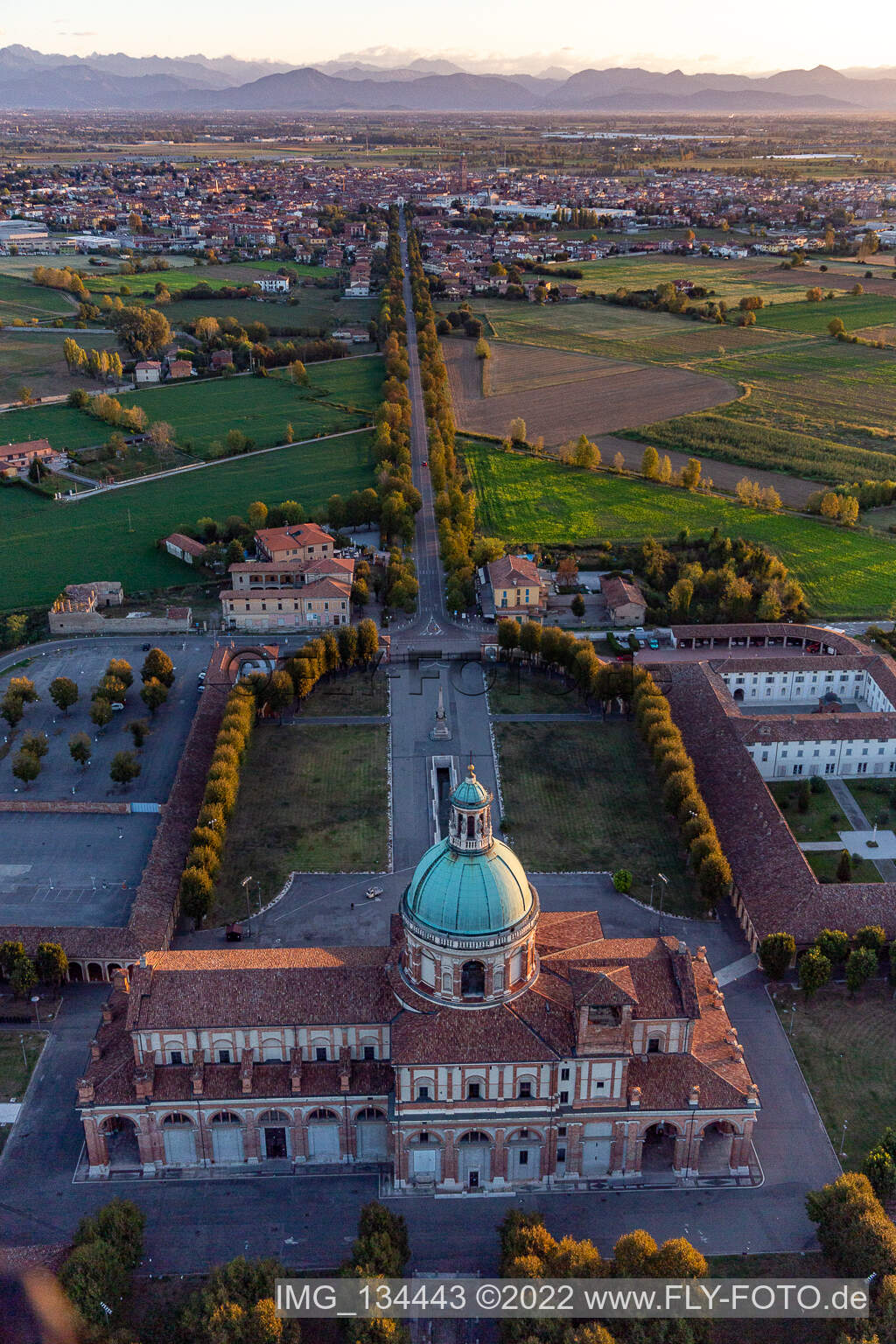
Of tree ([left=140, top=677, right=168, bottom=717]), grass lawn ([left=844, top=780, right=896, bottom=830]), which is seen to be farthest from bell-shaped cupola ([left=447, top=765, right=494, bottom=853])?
tree ([left=140, top=677, right=168, bottom=717])

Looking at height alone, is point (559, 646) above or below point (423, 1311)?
above

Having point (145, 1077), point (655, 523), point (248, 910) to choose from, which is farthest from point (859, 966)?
point (655, 523)

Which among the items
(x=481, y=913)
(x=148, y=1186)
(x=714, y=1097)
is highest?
(x=481, y=913)

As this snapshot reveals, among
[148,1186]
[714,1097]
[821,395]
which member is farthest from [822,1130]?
[821,395]

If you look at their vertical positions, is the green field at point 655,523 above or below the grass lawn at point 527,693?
above

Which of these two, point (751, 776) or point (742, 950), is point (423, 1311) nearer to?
point (742, 950)

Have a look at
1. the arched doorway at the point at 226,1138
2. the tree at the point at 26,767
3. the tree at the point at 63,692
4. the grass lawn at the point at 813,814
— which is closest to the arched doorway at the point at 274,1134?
the arched doorway at the point at 226,1138

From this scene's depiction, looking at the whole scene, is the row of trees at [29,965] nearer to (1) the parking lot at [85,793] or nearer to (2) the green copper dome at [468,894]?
(1) the parking lot at [85,793]
